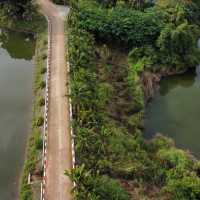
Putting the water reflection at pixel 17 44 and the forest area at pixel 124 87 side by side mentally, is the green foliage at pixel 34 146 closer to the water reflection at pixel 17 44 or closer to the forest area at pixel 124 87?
the forest area at pixel 124 87

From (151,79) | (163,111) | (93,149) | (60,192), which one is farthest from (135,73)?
(60,192)

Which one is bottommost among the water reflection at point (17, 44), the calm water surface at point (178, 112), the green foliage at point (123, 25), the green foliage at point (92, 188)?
the green foliage at point (92, 188)

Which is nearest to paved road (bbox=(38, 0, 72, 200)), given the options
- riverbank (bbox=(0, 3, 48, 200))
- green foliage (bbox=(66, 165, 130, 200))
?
riverbank (bbox=(0, 3, 48, 200))

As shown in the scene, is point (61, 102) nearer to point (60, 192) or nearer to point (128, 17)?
point (60, 192)

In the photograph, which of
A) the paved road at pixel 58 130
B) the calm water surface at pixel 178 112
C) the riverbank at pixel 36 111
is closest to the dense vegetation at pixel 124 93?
the paved road at pixel 58 130

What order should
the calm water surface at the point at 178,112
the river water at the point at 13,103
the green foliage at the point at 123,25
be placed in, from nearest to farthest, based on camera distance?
the river water at the point at 13,103 < the calm water surface at the point at 178,112 < the green foliage at the point at 123,25

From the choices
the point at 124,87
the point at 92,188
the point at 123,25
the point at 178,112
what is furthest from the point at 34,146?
the point at 123,25
